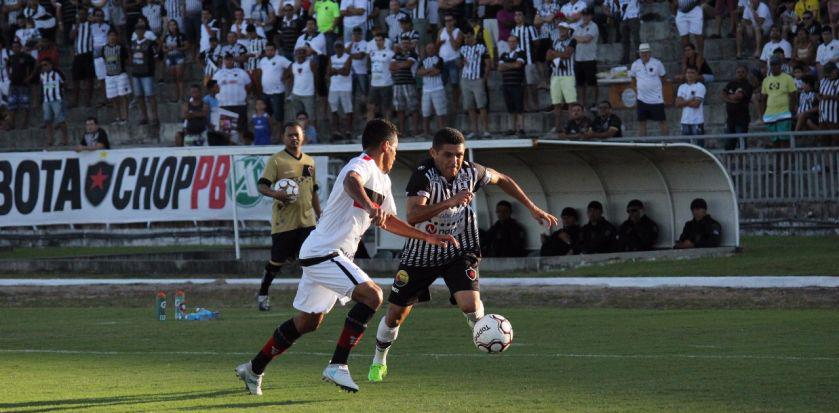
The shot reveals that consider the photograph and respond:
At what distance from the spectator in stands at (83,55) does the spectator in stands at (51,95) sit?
0.79m

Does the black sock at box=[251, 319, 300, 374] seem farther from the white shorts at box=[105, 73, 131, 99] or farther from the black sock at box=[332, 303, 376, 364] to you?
the white shorts at box=[105, 73, 131, 99]

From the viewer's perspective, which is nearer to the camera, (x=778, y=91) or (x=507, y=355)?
(x=507, y=355)

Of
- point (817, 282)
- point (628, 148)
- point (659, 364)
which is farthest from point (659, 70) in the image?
point (659, 364)

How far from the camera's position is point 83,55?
36.8 m

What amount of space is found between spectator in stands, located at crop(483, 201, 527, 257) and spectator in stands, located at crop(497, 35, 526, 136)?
5.23 metres

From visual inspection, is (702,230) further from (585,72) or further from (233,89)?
(233,89)

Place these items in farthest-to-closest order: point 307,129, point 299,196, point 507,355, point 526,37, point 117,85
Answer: point 117,85 < point 307,129 < point 526,37 < point 299,196 < point 507,355

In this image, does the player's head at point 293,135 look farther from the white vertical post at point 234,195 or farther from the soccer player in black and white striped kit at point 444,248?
the white vertical post at point 234,195

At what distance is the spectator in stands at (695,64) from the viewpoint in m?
27.4

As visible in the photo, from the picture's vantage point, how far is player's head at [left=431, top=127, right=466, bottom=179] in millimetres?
10750

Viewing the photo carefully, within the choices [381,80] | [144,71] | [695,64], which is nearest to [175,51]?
[144,71]

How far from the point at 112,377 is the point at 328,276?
92.3 inches

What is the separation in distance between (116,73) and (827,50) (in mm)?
17720

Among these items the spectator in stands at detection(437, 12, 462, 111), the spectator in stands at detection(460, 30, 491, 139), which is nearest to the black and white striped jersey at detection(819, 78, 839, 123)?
the spectator in stands at detection(460, 30, 491, 139)
